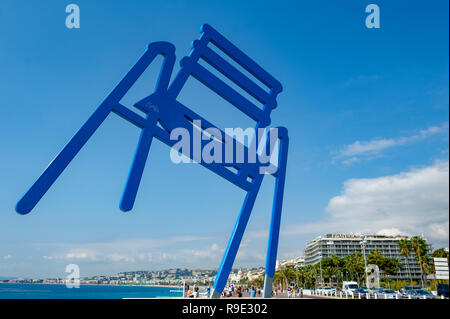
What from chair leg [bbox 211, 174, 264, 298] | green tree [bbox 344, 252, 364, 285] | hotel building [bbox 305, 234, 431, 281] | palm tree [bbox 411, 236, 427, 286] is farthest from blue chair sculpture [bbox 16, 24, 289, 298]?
hotel building [bbox 305, 234, 431, 281]

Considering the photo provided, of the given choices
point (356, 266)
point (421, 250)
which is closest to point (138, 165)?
point (421, 250)

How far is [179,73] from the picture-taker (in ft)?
25.4

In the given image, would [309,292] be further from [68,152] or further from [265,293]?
[68,152]

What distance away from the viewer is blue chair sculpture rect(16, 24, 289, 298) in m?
6.26

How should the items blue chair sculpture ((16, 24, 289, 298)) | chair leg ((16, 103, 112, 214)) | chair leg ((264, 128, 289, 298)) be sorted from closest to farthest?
chair leg ((16, 103, 112, 214))
blue chair sculpture ((16, 24, 289, 298))
chair leg ((264, 128, 289, 298))

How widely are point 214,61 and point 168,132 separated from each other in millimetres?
2276

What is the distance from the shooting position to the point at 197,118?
762 cm

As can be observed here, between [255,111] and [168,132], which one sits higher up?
[255,111]

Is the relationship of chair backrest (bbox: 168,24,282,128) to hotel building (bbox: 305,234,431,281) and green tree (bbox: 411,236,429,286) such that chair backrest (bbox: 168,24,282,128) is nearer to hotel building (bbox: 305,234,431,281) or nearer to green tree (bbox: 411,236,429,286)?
green tree (bbox: 411,236,429,286)

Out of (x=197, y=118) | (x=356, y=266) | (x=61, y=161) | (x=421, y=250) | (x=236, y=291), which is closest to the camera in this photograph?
(x=61, y=161)

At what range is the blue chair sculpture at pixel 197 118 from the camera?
6262 millimetres

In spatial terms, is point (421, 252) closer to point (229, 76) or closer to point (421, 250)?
point (421, 250)
